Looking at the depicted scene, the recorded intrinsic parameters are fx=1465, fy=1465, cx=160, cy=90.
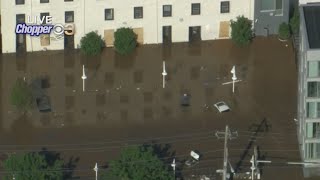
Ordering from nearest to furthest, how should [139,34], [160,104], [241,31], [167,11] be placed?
[160,104], [241,31], [167,11], [139,34]

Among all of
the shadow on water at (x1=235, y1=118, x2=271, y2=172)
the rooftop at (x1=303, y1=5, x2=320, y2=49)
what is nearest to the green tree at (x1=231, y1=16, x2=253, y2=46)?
the shadow on water at (x1=235, y1=118, x2=271, y2=172)

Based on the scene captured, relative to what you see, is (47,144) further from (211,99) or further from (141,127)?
(211,99)

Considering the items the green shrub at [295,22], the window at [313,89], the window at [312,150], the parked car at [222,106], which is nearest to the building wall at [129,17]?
the green shrub at [295,22]

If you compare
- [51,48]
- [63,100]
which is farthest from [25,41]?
[63,100]

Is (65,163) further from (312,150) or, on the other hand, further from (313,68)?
(313,68)

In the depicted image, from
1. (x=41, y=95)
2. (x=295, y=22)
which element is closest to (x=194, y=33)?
(x=295, y=22)

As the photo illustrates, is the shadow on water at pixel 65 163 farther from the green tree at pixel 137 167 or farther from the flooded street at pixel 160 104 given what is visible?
the green tree at pixel 137 167

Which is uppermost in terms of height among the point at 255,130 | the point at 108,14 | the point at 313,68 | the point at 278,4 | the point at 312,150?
the point at 278,4
